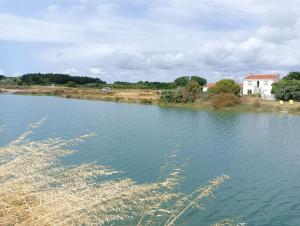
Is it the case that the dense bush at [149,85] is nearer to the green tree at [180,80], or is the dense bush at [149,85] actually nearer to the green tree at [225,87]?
the green tree at [180,80]

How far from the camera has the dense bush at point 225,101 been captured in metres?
76.1

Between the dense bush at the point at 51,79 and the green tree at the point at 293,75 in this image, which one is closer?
the green tree at the point at 293,75

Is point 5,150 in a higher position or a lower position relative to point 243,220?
higher

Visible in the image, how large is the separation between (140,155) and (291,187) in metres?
10.2

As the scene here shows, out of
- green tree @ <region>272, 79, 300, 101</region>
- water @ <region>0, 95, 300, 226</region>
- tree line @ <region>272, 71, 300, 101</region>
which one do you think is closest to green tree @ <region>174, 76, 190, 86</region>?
tree line @ <region>272, 71, 300, 101</region>

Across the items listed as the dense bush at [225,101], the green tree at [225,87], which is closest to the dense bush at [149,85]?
the green tree at [225,87]

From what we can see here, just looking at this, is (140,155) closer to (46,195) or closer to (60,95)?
→ (46,195)

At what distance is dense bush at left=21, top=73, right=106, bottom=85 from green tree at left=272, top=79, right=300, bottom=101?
356 ft

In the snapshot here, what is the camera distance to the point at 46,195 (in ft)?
17.7

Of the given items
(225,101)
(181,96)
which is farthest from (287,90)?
(181,96)

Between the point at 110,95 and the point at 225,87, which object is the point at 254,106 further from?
the point at 110,95

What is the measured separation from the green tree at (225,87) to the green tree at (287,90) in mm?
8766

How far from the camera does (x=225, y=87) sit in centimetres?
8375

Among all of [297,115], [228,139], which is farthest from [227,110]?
[228,139]
